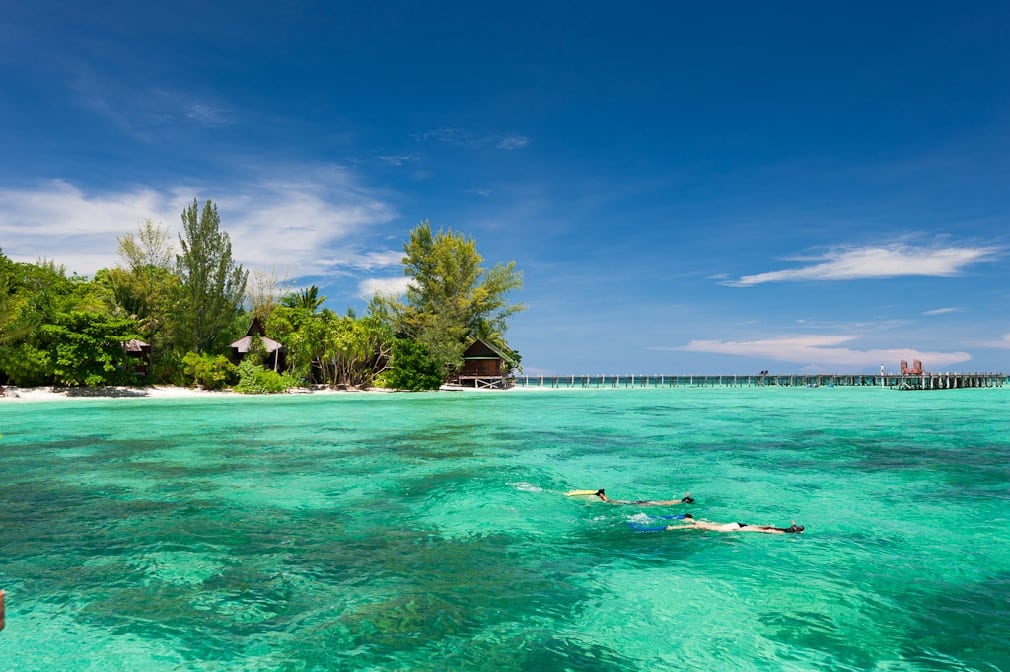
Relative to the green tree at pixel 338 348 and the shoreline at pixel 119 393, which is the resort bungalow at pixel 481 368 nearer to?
the green tree at pixel 338 348

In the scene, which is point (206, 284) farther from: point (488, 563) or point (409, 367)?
point (488, 563)

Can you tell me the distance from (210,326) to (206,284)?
2976 millimetres

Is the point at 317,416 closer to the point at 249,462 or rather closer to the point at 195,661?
the point at 249,462

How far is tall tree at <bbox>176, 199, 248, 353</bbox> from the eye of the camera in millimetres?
39812

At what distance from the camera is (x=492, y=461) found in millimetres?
13758

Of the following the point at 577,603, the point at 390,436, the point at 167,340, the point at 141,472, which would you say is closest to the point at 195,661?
the point at 577,603

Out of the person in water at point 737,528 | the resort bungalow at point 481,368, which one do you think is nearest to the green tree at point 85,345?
the resort bungalow at point 481,368

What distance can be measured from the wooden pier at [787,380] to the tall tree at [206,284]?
101 ft

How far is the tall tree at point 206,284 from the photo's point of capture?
131ft

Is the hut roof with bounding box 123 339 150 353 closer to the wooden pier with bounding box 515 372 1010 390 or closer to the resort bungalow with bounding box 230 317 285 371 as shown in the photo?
the resort bungalow with bounding box 230 317 285 371

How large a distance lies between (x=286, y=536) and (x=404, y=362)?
38.3 m

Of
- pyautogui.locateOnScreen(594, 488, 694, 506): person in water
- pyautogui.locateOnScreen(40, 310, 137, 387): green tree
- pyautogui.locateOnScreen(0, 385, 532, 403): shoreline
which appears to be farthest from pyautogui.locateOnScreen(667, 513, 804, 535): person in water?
pyautogui.locateOnScreen(40, 310, 137, 387): green tree

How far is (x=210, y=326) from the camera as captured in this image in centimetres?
4003

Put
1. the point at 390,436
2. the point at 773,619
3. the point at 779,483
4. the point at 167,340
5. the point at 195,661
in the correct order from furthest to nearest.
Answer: the point at 167,340 → the point at 390,436 → the point at 779,483 → the point at 773,619 → the point at 195,661
